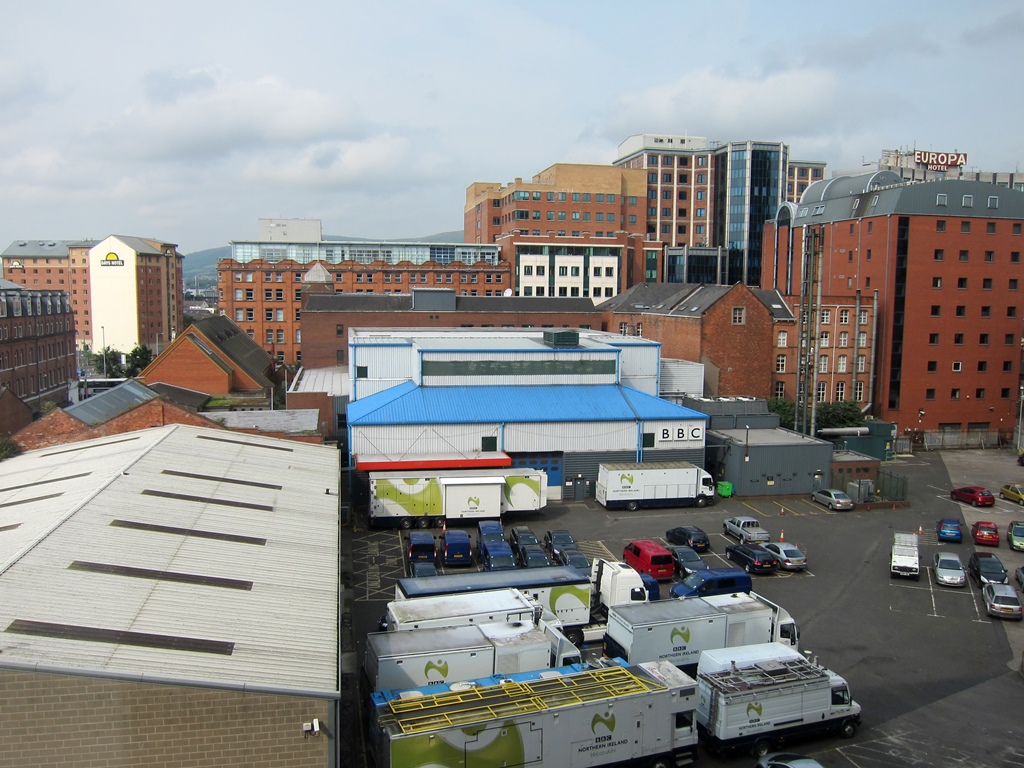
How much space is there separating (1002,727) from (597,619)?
463 inches

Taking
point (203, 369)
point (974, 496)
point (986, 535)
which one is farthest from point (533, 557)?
point (203, 369)

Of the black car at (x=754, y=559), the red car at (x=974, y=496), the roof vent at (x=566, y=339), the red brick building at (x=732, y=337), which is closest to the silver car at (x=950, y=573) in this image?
the black car at (x=754, y=559)

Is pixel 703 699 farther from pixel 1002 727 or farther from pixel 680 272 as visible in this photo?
pixel 680 272

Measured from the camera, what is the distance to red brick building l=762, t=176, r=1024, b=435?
208ft

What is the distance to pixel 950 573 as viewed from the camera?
32812mm

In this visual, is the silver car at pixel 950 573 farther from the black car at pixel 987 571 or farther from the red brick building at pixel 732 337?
the red brick building at pixel 732 337

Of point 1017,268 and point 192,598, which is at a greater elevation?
point 1017,268

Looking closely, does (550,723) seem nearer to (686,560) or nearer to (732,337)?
(686,560)

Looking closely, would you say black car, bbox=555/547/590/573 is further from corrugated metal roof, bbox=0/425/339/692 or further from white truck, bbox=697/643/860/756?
white truck, bbox=697/643/860/756

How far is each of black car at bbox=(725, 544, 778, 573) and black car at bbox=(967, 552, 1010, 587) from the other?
7.87 metres

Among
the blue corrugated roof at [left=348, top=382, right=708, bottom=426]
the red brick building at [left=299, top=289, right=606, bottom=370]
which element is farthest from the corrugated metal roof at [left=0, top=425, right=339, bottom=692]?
the red brick building at [left=299, top=289, right=606, bottom=370]

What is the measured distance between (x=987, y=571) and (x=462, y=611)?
2234 cm

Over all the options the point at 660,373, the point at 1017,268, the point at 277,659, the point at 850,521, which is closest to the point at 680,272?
the point at 1017,268

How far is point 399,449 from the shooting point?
43250mm
